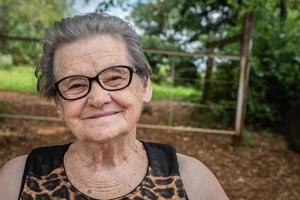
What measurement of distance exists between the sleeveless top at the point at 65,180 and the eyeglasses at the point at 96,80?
0.28 m

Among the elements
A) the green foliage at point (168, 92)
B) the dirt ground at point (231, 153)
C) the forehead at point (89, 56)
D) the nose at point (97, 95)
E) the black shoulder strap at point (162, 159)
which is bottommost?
the dirt ground at point (231, 153)

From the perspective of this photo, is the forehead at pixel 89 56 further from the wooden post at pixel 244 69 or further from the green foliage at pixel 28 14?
the green foliage at pixel 28 14

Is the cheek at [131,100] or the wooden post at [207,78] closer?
the cheek at [131,100]

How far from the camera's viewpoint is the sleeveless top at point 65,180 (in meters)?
1.49

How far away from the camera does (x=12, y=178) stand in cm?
155

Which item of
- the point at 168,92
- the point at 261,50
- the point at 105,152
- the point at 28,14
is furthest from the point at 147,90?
the point at 28,14

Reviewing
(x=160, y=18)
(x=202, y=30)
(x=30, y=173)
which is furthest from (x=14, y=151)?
(x=160, y=18)

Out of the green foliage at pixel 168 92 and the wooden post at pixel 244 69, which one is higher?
the wooden post at pixel 244 69

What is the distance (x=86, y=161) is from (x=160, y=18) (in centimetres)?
1024

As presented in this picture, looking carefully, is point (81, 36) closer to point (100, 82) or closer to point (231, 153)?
point (100, 82)

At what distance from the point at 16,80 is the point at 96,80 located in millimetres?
8467

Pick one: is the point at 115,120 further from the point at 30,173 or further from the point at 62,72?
the point at 30,173

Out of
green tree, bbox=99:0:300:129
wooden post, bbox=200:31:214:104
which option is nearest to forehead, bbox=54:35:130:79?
green tree, bbox=99:0:300:129

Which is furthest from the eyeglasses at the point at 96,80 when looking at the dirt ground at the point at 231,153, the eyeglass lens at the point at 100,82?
the dirt ground at the point at 231,153
